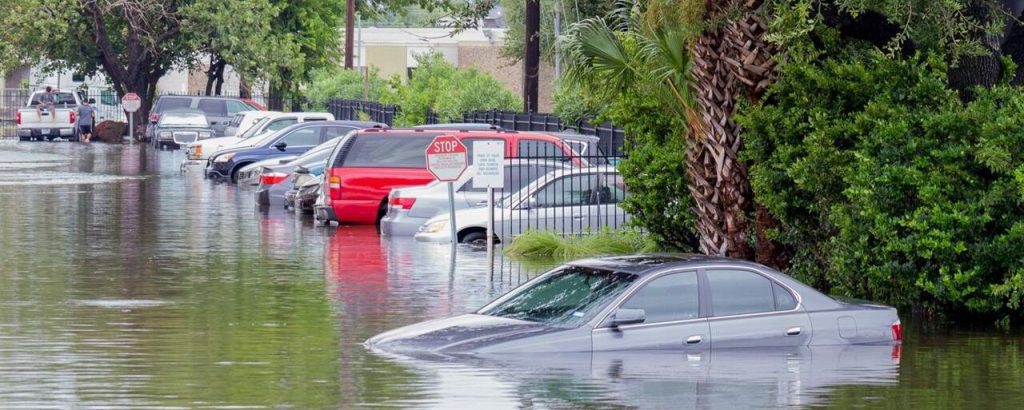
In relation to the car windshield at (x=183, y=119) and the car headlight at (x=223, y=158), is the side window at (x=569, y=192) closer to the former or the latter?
the car headlight at (x=223, y=158)

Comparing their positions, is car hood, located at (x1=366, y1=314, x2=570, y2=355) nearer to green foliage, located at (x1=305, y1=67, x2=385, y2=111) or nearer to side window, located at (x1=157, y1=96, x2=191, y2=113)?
side window, located at (x1=157, y1=96, x2=191, y2=113)

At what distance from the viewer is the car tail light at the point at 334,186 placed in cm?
2738

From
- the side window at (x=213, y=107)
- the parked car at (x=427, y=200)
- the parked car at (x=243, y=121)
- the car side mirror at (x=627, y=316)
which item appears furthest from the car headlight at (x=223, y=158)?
→ the car side mirror at (x=627, y=316)

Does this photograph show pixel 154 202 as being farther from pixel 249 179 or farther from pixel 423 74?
pixel 423 74

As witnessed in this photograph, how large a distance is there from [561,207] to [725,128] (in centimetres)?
556

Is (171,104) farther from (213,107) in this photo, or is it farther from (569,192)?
(569,192)

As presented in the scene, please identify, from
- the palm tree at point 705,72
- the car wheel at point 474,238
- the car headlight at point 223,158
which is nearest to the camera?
the palm tree at point 705,72

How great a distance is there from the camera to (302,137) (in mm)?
37594

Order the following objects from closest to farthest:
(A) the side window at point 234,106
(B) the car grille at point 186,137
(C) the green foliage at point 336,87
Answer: (B) the car grille at point 186,137, (A) the side window at point 234,106, (C) the green foliage at point 336,87

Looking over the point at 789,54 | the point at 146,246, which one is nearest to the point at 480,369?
the point at 789,54

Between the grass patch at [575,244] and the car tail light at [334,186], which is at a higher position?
the car tail light at [334,186]

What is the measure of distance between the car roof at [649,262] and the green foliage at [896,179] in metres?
3.22

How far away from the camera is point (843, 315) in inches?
528

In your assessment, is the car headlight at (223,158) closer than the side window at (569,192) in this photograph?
No
